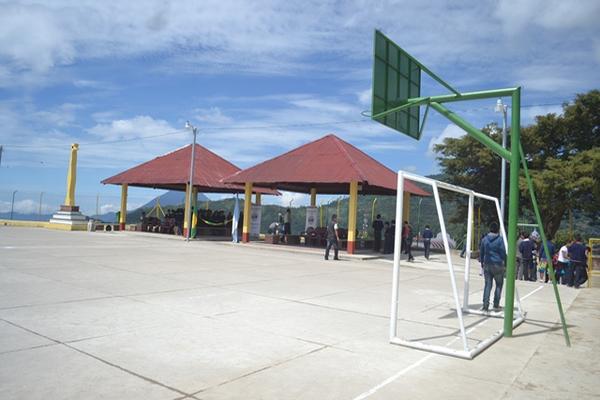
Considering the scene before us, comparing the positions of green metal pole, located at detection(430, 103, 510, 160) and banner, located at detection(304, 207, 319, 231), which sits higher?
green metal pole, located at detection(430, 103, 510, 160)

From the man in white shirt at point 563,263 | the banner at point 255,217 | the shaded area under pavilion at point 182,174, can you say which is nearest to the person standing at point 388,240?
the banner at point 255,217

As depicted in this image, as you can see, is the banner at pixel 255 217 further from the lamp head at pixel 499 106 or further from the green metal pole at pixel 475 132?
the green metal pole at pixel 475 132

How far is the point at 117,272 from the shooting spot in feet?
40.3

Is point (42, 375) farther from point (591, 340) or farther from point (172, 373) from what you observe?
point (591, 340)

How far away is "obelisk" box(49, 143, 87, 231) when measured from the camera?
32562 millimetres

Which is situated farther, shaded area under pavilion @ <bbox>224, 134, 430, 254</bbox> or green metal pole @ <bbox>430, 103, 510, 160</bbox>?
shaded area under pavilion @ <bbox>224, 134, 430, 254</bbox>

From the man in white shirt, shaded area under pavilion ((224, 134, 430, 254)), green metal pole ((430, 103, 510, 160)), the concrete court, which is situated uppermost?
shaded area under pavilion ((224, 134, 430, 254))

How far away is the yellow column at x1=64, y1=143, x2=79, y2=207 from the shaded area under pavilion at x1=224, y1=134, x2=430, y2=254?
13705 mm

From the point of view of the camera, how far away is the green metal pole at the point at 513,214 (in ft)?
24.9

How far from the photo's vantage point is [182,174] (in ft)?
99.8

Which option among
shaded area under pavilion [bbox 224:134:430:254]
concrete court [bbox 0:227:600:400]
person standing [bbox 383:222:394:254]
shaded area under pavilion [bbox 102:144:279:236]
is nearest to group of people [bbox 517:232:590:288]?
concrete court [bbox 0:227:600:400]

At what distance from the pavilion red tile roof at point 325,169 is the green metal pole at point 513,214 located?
13270 mm

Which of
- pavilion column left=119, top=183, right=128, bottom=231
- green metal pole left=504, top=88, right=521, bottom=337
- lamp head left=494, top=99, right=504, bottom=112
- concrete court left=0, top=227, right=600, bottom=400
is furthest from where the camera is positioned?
pavilion column left=119, top=183, right=128, bottom=231

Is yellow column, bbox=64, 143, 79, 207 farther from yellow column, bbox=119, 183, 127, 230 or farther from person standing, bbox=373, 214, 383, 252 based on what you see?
person standing, bbox=373, 214, 383, 252
